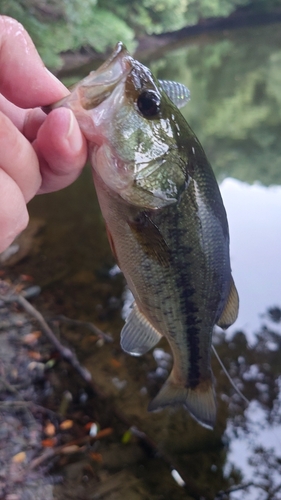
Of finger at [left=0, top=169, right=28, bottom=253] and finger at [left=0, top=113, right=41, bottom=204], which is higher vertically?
finger at [left=0, top=113, right=41, bottom=204]

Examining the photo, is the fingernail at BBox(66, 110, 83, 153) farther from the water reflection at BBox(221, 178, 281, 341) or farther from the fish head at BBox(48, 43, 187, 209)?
the water reflection at BBox(221, 178, 281, 341)

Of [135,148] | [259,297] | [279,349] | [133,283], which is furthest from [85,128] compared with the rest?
[259,297]

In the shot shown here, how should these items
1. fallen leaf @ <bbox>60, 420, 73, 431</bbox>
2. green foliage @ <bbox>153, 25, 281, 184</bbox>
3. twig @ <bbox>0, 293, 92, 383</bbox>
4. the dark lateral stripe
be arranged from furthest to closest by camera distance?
green foliage @ <bbox>153, 25, 281, 184</bbox>
twig @ <bbox>0, 293, 92, 383</bbox>
fallen leaf @ <bbox>60, 420, 73, 431</bbox>
the dark lateral stripe

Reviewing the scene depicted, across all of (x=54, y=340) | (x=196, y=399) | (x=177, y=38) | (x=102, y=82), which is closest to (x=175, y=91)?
(x=102, y=82)

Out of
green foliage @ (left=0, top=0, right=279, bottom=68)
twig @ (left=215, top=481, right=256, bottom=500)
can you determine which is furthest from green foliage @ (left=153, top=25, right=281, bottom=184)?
twig @ (left=215, top=481, right=256, bottom=500)

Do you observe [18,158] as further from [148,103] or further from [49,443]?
[49,443]

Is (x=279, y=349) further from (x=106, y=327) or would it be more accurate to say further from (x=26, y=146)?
(x=26, y=146)

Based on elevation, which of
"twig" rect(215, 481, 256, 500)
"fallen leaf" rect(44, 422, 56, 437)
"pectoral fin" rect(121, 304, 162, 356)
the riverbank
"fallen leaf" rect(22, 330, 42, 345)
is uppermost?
"pectoral fin" rect(121, 304, 162, 356)

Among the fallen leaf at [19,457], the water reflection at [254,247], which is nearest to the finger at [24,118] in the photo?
the fallen leaf at [19,457]
